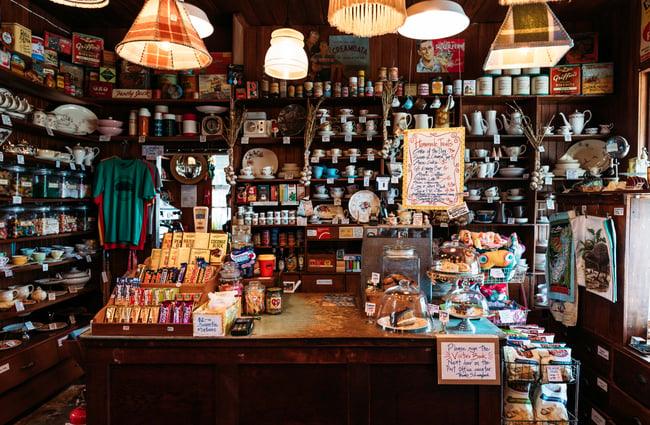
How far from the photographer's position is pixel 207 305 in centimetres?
212

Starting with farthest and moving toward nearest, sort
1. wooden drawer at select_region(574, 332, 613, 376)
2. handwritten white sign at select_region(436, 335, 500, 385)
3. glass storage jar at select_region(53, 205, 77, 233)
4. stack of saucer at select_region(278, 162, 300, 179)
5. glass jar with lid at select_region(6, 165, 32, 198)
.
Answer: stack of saucer at select_region(278, 162, 300, 179) < glass storage jar at select_region(53, 205, 77, 233) < glass jar with lid at select_region(6, 165, 32, 198) < wooden drawer at select_region(574, 332, 613, 376) < handwritten white sign at select_region(436, 335, 500, 385)

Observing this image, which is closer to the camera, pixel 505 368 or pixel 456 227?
pixel 505 368

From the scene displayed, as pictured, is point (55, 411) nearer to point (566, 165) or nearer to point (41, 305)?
point (41, 305)

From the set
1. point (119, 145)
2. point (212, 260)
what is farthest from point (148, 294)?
point (119, 145)

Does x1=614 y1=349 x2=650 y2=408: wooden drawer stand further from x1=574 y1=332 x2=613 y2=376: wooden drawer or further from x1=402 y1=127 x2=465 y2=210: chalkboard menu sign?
x1=402 y1=127 x2=465 y2=210: chalkboard menu sign

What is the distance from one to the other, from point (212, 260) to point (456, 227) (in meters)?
2.95

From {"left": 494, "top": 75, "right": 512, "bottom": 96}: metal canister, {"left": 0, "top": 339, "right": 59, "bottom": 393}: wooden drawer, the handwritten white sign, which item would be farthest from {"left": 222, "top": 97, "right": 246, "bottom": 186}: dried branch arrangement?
the handwritten white sign

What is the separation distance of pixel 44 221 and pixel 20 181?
1.36 feet

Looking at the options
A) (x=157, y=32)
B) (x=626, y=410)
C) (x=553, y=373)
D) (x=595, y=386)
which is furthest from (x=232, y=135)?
(x=626, y=410)

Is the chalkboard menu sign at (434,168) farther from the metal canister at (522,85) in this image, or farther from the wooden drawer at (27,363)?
the wooden drawer at (27,363)

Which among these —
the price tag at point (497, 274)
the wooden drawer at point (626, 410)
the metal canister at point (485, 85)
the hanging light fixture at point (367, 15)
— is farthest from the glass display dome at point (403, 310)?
the metal canister at point (485, 85)

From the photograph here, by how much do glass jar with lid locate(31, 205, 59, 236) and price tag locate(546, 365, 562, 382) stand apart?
13.5ft

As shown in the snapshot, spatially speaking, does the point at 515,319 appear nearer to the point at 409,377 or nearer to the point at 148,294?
the point at 409,377

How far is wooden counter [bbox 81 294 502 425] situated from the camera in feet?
6.52
